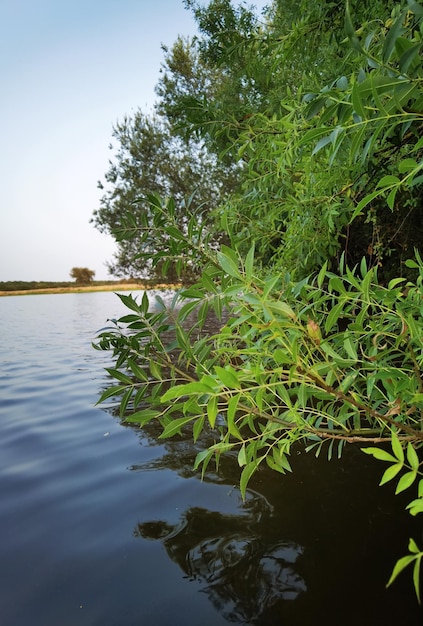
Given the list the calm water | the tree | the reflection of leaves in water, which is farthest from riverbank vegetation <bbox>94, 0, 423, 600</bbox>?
the tree

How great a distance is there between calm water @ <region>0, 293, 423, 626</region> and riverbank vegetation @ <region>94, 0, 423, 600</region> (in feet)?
0.98

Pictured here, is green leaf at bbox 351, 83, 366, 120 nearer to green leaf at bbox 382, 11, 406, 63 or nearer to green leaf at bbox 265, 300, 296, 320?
green leaf at bbox 382, 11, 406, 63

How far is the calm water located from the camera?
5.66 ft

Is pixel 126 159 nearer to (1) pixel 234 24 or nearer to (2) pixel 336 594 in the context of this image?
(1) pixel 234 24

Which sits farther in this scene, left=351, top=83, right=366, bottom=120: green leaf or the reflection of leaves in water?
the reflection of leaves in water

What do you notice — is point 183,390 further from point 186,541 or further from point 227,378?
point 186,541

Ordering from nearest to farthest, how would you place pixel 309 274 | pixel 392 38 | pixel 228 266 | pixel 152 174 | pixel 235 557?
pixel 392 38
pixel 228 266
pixel 235 557
pixel 309 274
pixel 152 174

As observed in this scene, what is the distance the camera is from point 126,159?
21.0 meters

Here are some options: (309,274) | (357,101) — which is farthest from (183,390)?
(309,274)

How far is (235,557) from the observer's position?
2.03 meters

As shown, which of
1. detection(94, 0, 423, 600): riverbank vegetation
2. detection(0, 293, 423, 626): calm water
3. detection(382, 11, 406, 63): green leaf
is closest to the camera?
detection(382, 11, 406, 63): green leaf

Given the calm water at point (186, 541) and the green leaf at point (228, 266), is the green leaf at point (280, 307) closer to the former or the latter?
the green leaf at point (228, 266)

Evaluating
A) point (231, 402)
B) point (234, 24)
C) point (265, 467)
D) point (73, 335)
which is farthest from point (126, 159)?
point (231, 402)

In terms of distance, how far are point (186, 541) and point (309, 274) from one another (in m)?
1.91
